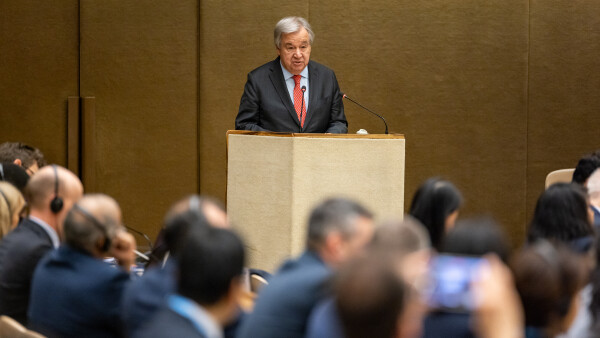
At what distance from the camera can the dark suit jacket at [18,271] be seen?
125 inches

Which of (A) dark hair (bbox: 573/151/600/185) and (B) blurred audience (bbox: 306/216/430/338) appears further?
(A) dark hair (bbox: 573/151/600/185)

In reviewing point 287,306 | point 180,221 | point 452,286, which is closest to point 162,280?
point 180,221

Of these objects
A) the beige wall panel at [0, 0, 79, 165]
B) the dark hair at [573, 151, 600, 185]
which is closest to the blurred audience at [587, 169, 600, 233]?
the dark hair at [573, 151, 600, 185]

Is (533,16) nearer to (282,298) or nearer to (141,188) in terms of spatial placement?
(141,188)

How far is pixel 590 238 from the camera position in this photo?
3.34 metres

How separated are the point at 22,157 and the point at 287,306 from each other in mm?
3236

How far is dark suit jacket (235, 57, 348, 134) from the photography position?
5254 millimetres

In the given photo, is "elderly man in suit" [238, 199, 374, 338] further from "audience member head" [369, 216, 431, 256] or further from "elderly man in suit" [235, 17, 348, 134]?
"elderly man in suit" [235, 17, 348, 134]

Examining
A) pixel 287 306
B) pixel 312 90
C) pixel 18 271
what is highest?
pixel 312 90

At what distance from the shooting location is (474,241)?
2.37 m

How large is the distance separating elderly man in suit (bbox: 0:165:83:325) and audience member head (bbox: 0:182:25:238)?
0.17m

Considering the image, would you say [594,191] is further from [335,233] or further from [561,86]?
[561,86]

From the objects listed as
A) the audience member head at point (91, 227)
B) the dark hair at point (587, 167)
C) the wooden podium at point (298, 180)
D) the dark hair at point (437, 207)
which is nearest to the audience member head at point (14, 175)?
the wooden podium at point (298, 180)

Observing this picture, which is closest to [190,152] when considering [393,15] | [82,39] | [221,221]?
[82,39]
